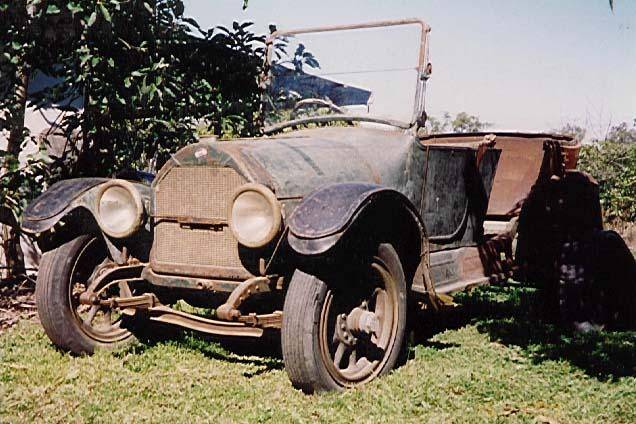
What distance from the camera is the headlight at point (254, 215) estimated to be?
3441 mm

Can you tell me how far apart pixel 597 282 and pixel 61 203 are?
3441 mm

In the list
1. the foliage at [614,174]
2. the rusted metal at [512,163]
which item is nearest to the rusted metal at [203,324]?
the rusted metal at [512,163]

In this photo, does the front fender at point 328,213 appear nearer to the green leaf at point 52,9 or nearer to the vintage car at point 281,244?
the vintage car at point 281,244

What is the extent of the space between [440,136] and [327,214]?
3736 mm

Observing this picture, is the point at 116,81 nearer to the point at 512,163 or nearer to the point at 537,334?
the point at 537,334

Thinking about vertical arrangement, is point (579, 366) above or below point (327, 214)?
below

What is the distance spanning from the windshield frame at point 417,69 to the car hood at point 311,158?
198mm

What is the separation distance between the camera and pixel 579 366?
13.2 feet

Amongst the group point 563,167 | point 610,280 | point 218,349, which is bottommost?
point 218,349

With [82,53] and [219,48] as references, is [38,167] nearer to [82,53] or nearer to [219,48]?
[82,53]

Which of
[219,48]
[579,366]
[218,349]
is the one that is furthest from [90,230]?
[579,366]

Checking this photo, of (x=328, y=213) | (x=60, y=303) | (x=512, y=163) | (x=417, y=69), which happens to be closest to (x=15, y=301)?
(x=60, y=303)

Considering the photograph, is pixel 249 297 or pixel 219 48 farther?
pixel 219 48

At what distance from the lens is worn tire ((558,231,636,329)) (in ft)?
15.6
